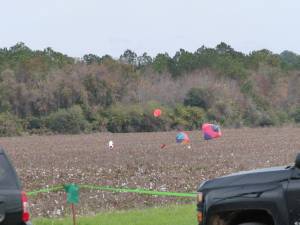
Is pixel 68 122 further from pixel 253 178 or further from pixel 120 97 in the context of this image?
pixel 253 178

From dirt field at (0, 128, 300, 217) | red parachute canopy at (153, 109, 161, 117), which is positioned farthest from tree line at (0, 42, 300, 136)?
dirt field at (0, 128, 300, 217)

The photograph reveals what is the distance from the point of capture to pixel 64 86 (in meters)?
80.8

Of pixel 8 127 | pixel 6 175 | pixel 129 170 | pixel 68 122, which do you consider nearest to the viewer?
pixel 6 175

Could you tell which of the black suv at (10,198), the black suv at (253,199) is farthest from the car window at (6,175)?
the black suv at (253,199)

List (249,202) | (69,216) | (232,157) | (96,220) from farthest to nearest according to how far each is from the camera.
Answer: (232,157)
(69,216)
(96,220)
(249,202)

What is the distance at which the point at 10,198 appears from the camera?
865cm

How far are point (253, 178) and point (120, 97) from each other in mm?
75430

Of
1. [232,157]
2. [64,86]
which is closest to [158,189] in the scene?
[232,157]

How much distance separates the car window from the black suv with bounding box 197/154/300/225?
6.98 ft

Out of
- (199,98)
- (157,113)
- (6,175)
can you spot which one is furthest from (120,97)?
(6,175)

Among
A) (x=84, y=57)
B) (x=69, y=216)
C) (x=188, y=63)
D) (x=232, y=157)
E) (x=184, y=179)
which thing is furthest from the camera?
(x=188, y=63)

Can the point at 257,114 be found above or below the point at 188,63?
below

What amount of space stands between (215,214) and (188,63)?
10666 centimetres

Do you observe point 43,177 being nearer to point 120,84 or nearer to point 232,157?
point 232,157
